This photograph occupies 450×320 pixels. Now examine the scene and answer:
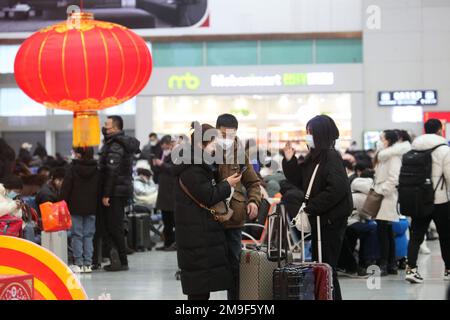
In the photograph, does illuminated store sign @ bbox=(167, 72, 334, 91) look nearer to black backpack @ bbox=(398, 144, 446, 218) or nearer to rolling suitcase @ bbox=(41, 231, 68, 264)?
rolling suitcase @ bbox=(41, 231, 68, 264)

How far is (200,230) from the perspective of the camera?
5852mm

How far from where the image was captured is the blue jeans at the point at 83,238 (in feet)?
34.7

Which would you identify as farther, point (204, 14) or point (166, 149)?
point (204, 14)

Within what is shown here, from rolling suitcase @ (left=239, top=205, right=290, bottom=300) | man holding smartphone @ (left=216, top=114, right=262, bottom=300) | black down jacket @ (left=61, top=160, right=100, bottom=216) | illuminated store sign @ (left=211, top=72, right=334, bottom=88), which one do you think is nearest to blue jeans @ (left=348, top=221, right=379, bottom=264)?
black down jacket @ (left=61, top=160, right=100, bottom=216)

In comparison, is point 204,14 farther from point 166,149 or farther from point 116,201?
point 116,201

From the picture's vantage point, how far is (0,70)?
2923cm

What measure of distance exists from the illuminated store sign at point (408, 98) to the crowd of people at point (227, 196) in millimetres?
13378

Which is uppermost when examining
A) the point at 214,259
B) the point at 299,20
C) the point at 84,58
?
the point at 299,20

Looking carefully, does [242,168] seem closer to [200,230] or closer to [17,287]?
[200,230]

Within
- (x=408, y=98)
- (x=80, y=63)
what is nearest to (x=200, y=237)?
(x=80, y=63)

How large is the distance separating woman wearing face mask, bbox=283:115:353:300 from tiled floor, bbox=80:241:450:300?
1.66 meters

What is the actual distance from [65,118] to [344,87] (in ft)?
31.7
